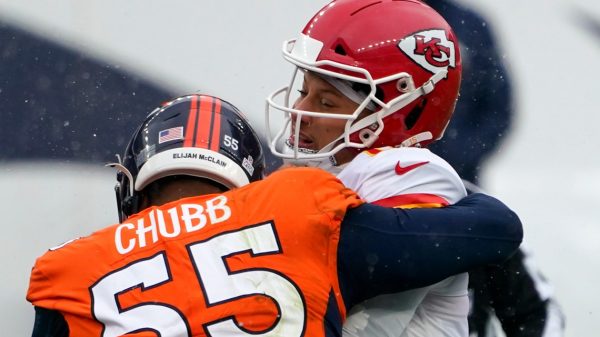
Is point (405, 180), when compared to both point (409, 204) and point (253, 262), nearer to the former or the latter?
point (409, 204)

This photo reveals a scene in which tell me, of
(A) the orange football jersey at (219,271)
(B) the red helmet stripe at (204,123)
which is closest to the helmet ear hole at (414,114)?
(B) the red helmet stripe at (204,123)

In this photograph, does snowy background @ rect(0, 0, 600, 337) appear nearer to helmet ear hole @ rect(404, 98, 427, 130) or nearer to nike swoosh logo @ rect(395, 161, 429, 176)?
helmet ear hole @ rect(404, 98, 427, 130)


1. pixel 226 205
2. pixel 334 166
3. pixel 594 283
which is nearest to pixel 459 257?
pixel 226 205

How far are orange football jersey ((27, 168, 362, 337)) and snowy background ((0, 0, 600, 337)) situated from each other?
950 mm

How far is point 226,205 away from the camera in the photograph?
1.92 meters

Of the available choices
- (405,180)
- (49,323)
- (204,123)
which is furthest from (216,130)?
(49,323)

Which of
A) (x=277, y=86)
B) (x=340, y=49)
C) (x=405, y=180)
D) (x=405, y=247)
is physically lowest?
(x=405, y=247)

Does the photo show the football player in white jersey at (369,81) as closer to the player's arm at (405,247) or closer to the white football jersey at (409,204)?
the white football jersey at (409,204)

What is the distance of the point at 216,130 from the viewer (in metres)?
2.27

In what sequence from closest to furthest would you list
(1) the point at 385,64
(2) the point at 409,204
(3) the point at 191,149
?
(2) the point at 409,204, (3) the point at 191,149, (1) the point at 385,64

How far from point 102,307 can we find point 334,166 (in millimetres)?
796

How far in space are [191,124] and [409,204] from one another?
1.69 feet

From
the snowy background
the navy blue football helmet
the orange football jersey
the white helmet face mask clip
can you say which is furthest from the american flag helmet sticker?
the snowy background

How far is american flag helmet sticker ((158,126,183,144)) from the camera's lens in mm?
2240
